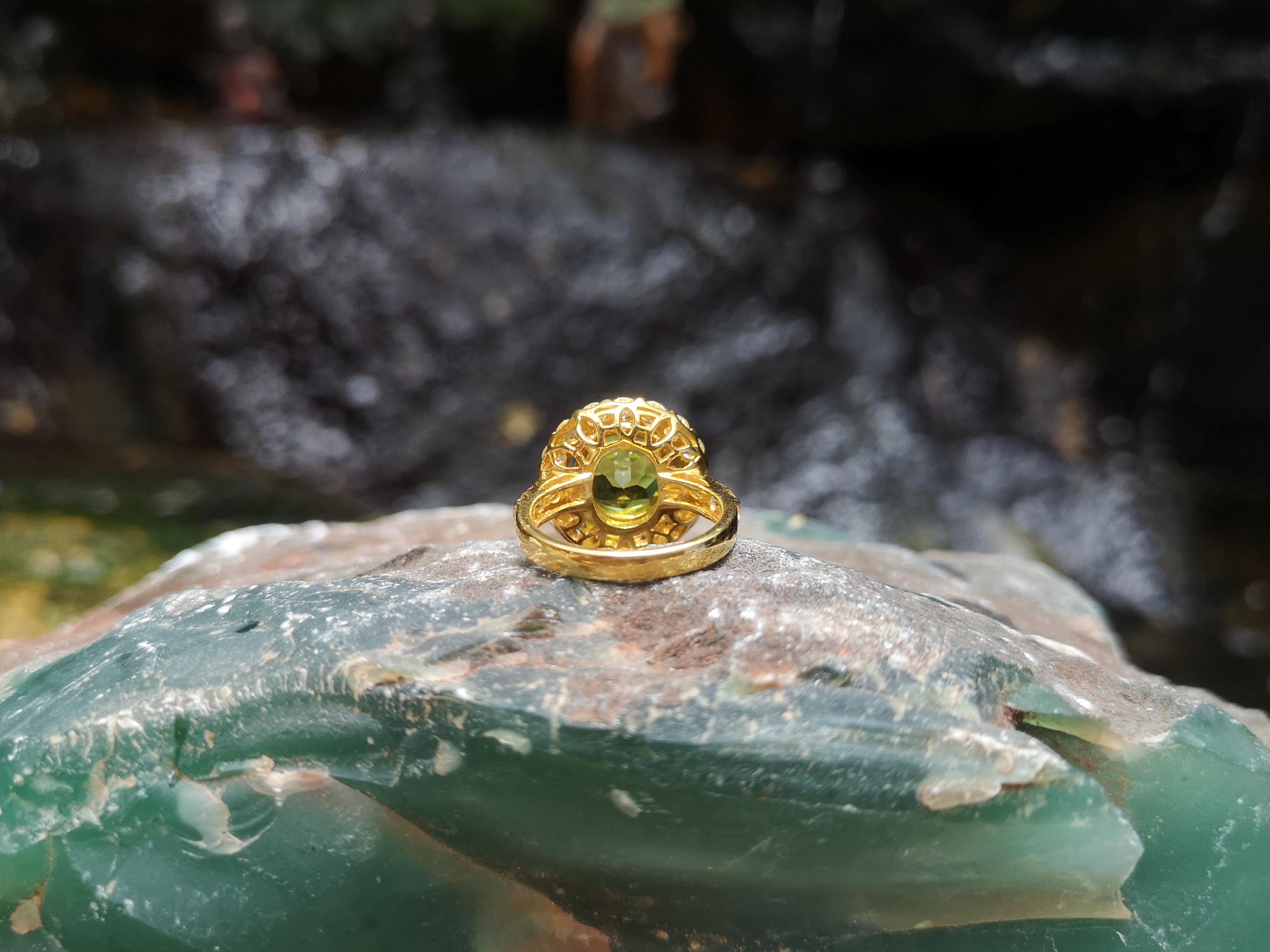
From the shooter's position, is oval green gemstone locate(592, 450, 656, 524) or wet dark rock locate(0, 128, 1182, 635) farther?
wet dark rock locate(0, 128, 1182, 635)

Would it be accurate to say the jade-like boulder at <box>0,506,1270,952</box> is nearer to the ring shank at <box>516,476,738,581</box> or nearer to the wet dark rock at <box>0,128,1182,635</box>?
the ring shank at <box>516,476,738,581</box>

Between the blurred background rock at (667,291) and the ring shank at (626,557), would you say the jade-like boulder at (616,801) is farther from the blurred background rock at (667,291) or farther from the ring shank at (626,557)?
the blurred background rock at (667,291)

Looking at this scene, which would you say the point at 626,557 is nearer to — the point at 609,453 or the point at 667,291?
the point at 609,453

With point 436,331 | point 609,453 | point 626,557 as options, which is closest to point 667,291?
point 436,331

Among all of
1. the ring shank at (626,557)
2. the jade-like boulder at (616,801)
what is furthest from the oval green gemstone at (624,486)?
the jade-like boulder at (616,801)

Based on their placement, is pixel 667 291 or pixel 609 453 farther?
pixel 667 291

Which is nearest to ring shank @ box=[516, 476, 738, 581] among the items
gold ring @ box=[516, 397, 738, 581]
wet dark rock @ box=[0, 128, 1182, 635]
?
gold ring @ box=[516, 397, 738, 581]

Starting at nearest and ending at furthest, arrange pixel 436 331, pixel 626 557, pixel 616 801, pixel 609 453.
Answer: pixel 616 801 → pixel 626 557 → pixel 609 453 → pixel 436 331
